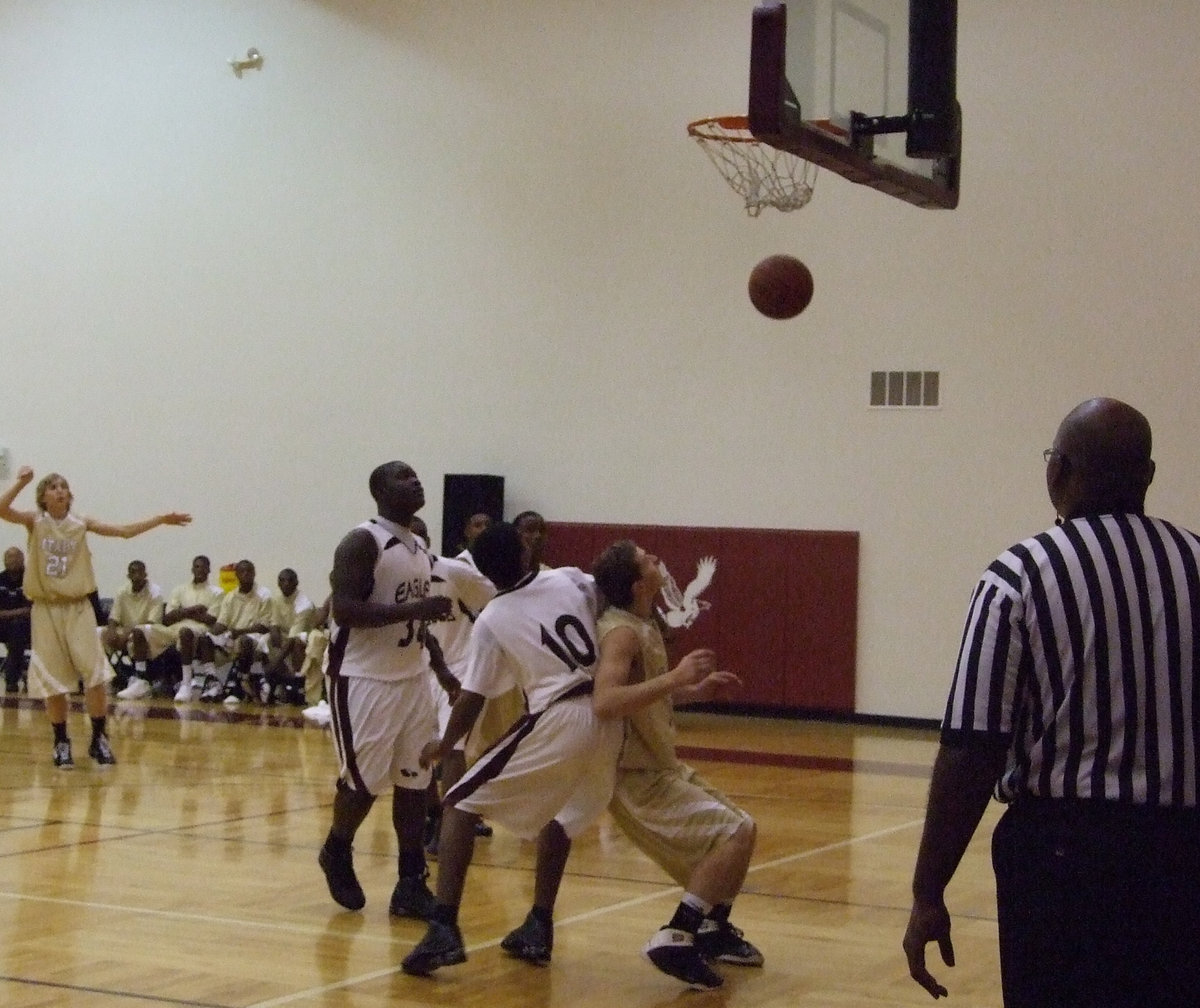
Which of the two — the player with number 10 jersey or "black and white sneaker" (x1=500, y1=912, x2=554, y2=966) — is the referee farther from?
"black and white sneaker" (x1=500, y1=912, x2=554, y2=966)

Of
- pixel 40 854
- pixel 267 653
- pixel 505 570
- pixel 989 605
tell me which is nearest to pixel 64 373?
pixel 267 653

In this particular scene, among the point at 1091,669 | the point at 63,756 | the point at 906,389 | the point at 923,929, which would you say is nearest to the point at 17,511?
the point at 63,756

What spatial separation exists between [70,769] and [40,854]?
121 inches

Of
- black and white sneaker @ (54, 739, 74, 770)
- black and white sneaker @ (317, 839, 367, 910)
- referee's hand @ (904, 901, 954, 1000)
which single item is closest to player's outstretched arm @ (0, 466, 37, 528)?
black and white sneaker @ (54, 739, 74, 770)

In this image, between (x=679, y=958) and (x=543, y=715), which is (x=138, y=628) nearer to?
(x=543, y=715)

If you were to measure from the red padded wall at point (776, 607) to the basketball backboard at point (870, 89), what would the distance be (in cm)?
810

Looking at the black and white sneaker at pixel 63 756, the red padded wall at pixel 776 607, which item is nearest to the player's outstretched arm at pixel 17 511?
the black and white sneaker at pixel 63 756

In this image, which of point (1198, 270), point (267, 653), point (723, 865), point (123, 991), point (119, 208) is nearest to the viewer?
point (123, 991)

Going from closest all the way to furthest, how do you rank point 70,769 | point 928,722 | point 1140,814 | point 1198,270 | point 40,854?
point 1140,814
point 40,854
point 70,769
point 1198,270
point 928,722

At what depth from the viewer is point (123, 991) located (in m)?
5.44

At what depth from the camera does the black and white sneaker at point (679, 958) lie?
5.64m

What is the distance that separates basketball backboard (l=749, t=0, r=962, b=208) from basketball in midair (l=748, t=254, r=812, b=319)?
14.2ft

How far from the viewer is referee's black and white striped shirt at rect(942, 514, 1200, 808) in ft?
9.60

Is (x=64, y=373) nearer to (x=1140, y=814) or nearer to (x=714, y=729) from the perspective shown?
(x=714, y=729)
